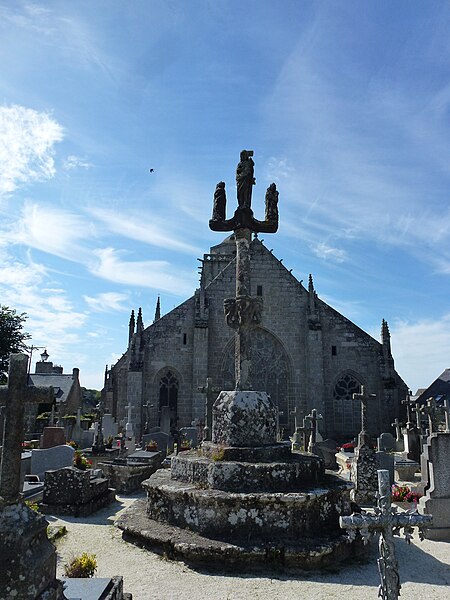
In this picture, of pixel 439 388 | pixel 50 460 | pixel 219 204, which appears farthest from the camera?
pixel 439 388

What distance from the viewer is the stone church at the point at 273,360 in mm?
20734

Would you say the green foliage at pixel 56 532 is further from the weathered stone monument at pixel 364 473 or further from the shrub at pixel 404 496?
the shrub at pixel 404 496

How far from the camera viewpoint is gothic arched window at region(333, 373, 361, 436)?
21.1 m

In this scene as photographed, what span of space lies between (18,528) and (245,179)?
20.3 feet

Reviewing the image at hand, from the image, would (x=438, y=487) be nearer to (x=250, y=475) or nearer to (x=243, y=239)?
(x=250, y=475)

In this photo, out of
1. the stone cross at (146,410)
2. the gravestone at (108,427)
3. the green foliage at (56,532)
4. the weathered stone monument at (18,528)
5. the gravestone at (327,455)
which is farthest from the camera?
the stone cross at (146,410)

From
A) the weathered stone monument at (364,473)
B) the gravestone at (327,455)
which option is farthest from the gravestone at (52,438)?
the weathered stone monument at (364,473)

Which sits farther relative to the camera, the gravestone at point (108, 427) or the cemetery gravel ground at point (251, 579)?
the gravestone at point (108, 427)

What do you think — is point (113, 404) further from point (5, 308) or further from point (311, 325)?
point (5, 308)

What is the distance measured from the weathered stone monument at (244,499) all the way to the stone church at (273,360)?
13.9 meters

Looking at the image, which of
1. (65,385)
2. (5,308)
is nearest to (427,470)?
(65,385)

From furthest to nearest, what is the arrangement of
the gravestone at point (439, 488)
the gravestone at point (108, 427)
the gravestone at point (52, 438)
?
the gravestone at point (108, 427) → the gravestone at point (52, 438) → the gravestone at point (439, 488)

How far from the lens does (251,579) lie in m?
4.63

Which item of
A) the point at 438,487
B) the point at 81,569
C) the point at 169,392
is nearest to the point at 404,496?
the point at 438,487
